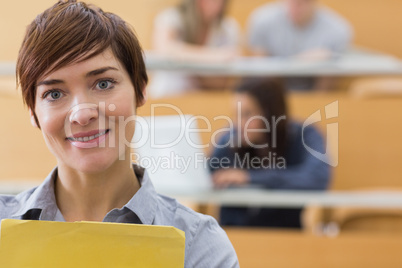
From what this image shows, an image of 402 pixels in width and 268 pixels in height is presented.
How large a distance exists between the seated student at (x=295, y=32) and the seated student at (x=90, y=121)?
1368mm

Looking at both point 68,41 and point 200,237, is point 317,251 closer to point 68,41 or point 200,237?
point 200,237

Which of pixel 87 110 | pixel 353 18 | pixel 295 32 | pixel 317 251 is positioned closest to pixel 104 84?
pixel 87 110

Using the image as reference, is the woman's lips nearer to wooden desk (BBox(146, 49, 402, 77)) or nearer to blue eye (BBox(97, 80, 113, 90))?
blue eye (BBox(97, 80, 113, 90))

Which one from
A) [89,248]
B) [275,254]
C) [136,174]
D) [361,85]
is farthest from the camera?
[361,85]

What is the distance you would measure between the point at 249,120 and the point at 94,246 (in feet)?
3.53

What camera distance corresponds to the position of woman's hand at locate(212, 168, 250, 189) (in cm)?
148

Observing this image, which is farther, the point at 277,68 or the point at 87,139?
the point at 277,68

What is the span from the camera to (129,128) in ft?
2.02

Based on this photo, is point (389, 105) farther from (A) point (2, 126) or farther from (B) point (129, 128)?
(B) point (129, 128)

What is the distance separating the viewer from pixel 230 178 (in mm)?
1474

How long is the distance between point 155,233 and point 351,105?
1253mm

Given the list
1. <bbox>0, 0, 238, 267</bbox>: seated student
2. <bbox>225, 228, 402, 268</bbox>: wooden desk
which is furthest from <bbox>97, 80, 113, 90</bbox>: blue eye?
<bbox>225, 228, 402, 268</bbox>: wooden desk

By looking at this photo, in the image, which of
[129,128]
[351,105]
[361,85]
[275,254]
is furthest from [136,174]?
[361,85]

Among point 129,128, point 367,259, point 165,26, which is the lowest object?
point 367,259
